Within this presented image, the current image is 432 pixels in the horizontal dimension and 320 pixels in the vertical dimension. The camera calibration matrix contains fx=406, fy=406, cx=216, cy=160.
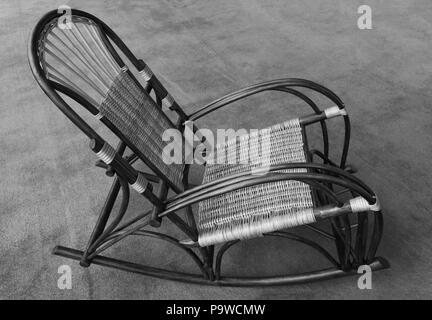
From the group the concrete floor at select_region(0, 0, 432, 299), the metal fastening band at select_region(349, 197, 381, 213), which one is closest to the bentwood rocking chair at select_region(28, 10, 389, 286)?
the metal fastening band at select_region(349, 197, 381, 213)

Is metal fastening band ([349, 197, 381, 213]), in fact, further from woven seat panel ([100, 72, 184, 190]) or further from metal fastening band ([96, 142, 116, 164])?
metal fastening band ([96, 142, 116, 164])

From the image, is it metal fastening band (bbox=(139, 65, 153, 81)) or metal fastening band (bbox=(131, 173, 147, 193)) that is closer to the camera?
metal fastening band (bbox=(131, 173, 147, 193))

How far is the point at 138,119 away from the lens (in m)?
1.50

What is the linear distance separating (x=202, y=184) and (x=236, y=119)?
1157 millimetres

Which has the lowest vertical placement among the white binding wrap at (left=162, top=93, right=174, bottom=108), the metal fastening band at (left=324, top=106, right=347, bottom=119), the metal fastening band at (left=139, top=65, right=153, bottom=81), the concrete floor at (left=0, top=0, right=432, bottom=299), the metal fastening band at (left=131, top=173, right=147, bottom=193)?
the concrete floor at (left=0, top=0, right=432, bottom=299)

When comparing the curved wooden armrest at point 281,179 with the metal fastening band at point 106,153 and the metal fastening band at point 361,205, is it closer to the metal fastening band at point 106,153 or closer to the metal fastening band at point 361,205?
the metal fastening band at point 361,205

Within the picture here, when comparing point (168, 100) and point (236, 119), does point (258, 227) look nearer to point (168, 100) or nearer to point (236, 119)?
point (168, 100)

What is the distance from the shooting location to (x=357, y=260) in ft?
4.79

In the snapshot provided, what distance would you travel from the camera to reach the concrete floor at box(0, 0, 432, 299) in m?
1.65

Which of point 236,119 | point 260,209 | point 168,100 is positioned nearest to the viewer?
point 260,209

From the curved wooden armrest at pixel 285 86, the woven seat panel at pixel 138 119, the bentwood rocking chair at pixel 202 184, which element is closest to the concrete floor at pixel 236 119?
the bentwood rocking chair at pixel 202 184

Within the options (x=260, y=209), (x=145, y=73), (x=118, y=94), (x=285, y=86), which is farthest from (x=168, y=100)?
(x=260, y=209)

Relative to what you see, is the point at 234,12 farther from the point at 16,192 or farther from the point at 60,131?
the point at 16,192

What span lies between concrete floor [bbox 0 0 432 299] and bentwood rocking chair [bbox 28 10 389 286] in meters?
0.13
